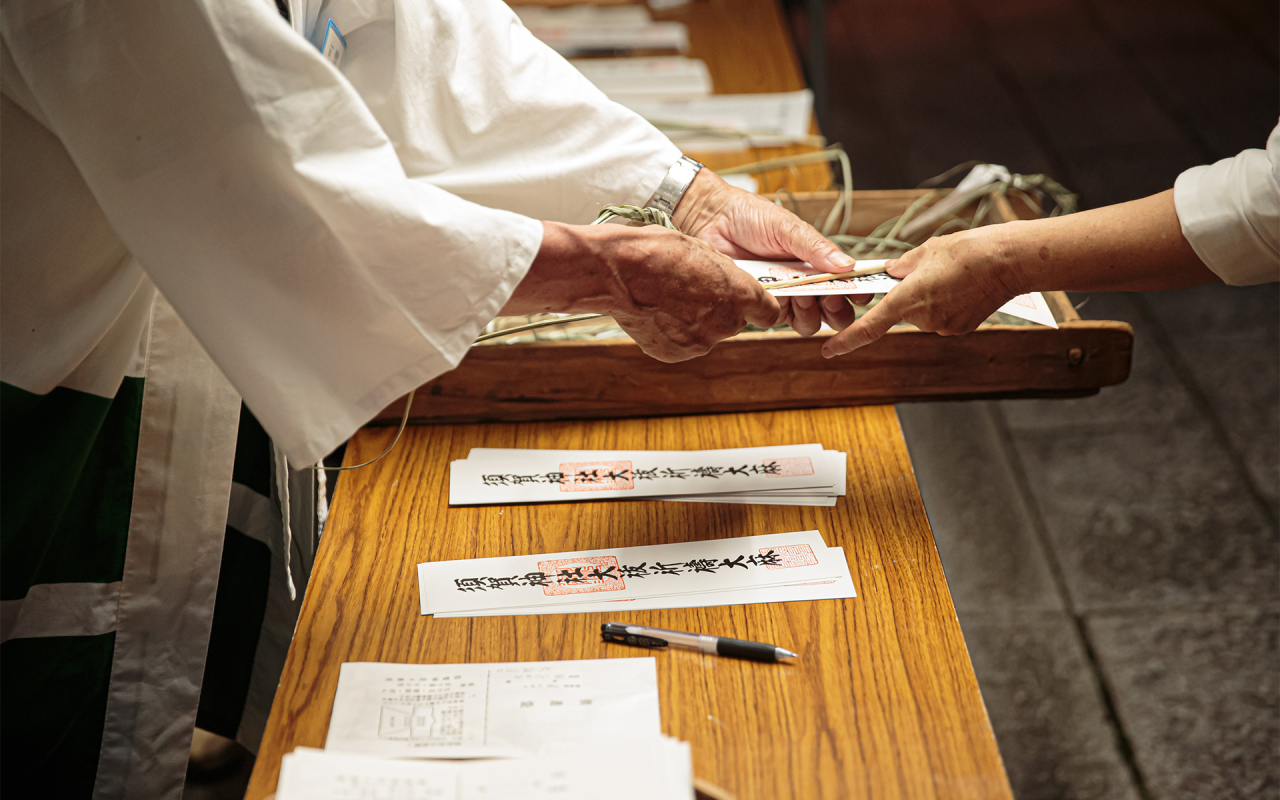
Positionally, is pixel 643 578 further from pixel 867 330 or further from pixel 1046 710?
pixel 1046 710

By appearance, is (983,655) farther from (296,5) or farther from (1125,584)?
(296,5)

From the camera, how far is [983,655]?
1.78 m

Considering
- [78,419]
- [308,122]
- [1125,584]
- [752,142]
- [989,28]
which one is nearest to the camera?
[308,122]

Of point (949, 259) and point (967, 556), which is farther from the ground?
point (949, 259)

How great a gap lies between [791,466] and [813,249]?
0.24 metres

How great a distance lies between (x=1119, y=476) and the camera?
2145mm

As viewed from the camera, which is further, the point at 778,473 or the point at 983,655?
the point at 983,655

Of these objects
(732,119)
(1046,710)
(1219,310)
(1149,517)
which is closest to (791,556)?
(1046,710)

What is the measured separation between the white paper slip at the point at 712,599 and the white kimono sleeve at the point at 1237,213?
0.48 meters

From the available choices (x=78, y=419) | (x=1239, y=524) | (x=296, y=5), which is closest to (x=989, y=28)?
(x=1239, y=524)

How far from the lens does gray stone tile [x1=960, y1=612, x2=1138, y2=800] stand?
1573 millimetres

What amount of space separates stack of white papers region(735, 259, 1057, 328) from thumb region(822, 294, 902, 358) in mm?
27

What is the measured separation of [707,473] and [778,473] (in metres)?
0.08

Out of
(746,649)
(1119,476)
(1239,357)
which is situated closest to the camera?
(746,649)
